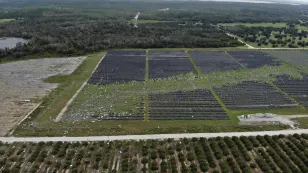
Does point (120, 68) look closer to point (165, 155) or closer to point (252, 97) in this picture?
point (252, 97)

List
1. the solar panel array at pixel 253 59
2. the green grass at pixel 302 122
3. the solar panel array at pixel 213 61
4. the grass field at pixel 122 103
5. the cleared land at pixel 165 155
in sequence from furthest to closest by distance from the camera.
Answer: the solar panel array at pixel 253 59
the solar panel array at pixel 213 61
the green grass at pixel 302 122
the grass field at pixel 122 103
the cleared land at pixel 165 155

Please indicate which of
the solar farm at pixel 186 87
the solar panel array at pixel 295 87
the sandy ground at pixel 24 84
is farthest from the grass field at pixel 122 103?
the solar panel array at pixel 295 87

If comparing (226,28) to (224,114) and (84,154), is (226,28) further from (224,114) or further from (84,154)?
(84,154)

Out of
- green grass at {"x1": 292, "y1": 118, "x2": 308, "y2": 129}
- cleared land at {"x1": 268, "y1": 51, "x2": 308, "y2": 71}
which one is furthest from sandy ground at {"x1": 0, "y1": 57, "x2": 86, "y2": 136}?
cleared land at {"x1": 268, "y1": 51, "x2": 308, "y2": 71}

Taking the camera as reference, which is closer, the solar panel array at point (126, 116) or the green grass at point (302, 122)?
the green grass at point (302, 122)

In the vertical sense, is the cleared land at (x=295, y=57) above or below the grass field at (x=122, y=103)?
above

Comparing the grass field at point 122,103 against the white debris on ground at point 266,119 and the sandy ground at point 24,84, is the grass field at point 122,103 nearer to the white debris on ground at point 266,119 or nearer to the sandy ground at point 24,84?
the white debris on ground at point 266,119

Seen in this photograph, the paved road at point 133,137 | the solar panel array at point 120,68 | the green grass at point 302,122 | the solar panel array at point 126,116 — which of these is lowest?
the paved road at point 133,137

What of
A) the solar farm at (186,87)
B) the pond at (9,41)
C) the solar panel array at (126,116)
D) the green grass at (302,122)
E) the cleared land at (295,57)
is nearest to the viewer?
the green grass at (302,122)

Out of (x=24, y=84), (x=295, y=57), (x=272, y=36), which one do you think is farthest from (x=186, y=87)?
(x=272, y=36)
